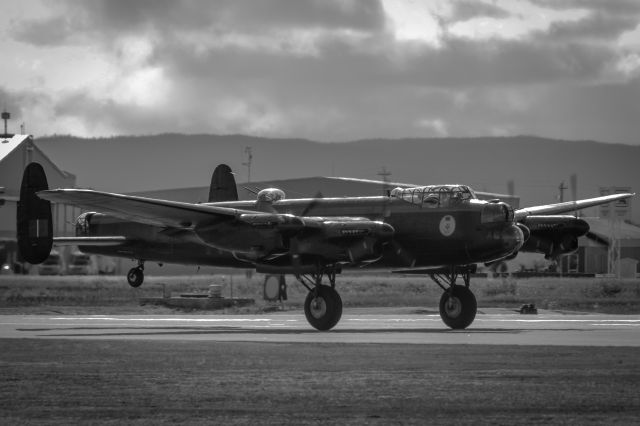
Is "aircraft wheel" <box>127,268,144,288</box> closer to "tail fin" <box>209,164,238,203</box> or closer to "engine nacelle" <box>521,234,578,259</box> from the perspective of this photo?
"tail fin" <box>209,164,238,203</box>

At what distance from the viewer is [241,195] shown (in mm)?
83312

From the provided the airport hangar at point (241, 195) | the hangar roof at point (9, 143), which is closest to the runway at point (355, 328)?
the airport hangar at point (241, 195)

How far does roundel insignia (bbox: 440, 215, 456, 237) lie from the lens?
33.7m

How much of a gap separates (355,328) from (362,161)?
264ft

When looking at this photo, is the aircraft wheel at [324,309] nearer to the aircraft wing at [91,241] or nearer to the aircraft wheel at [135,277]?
the aircraft wing at [91,241]

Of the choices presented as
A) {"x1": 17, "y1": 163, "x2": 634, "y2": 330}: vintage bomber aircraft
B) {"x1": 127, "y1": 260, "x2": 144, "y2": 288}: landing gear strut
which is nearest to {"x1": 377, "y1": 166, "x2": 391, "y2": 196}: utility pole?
{"x1": 17, "y1": 163, "x2": 634, "y2": 330}: vintage bomber aircraft

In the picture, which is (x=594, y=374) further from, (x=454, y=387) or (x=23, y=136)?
(x=23, y=136)

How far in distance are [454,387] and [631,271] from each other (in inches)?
3018

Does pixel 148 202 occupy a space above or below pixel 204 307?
above

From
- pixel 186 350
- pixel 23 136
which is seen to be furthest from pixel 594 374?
A: pixel 23 136

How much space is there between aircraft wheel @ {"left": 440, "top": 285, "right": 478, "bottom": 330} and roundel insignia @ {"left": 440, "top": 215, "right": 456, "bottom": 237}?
9.40ft

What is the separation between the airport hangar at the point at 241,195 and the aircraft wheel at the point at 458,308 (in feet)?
146

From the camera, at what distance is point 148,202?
32469mm

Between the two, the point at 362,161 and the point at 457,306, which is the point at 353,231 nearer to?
the point at 457,306
